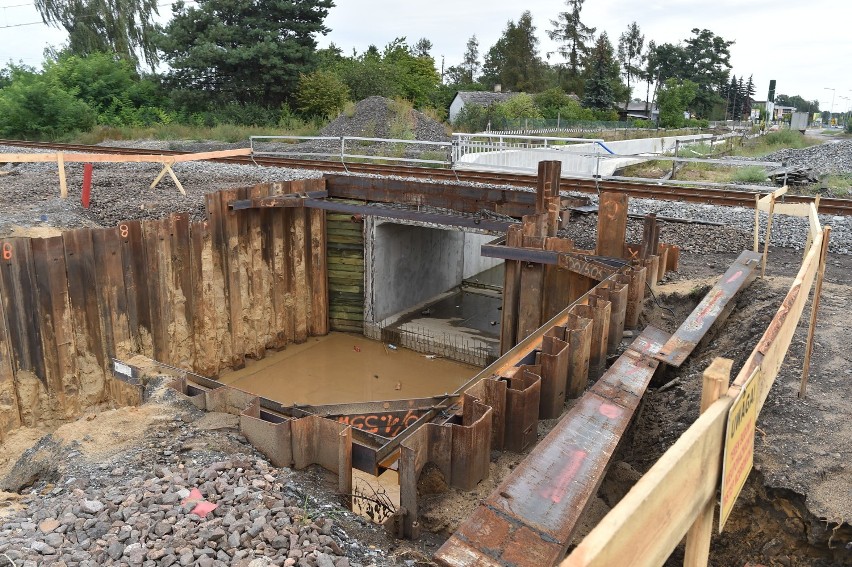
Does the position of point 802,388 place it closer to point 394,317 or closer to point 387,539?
point 387,539

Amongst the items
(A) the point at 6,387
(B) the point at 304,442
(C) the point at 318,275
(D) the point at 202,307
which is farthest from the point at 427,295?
(B) the point at 304,442

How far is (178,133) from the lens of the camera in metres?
31.6

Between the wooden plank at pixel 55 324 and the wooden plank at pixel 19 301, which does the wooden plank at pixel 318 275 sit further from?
the wooden plank at pixel 19 301

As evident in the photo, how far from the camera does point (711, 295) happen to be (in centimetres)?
737

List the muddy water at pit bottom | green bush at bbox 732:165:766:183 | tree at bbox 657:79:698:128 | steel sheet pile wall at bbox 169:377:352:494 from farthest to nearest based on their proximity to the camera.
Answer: tree at bbox 657:79:698:128 → green bush at bbox 732:165:766:183 → the muddy water at pit bottom → steel sheet pile wall at bbox 169:377:352:494

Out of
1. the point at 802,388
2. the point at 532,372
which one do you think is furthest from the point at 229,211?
the point at 802,388

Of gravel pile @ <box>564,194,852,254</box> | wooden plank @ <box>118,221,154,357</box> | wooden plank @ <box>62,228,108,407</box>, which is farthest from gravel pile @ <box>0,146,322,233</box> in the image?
gravel pile @ <box>564,194,852,254</box>

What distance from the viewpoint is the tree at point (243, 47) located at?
36.0m

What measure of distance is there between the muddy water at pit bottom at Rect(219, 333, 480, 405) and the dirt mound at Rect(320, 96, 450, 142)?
1735cm

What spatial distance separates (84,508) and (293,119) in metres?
32.9

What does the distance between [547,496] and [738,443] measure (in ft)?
5.78

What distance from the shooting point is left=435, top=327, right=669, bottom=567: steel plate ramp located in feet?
11.4

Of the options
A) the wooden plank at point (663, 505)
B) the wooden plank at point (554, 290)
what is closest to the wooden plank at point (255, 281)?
the wooden plank at point (554, 290)

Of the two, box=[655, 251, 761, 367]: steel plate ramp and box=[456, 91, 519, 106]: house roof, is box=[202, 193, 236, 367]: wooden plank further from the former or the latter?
box=[456, 91, 519, 106]: house roof
